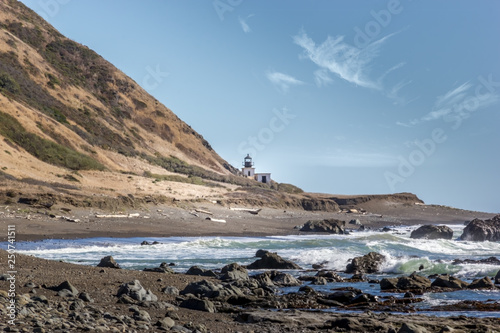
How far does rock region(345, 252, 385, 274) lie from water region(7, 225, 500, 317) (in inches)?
11.0

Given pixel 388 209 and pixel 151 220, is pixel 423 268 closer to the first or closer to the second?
pixel 151 220

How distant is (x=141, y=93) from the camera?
88.6m

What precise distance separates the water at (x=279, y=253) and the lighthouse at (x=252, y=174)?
59059mm

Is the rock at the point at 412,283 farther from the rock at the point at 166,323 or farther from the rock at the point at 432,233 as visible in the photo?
the rock at the point at 432,233

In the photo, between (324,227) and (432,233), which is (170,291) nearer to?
(324,227)

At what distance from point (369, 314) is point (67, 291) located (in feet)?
20.2

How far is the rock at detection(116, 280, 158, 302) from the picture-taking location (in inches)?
467

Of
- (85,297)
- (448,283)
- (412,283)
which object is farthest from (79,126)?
(85,297)

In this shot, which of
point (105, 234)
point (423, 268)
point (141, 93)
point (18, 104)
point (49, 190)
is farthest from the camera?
point (141, 93)

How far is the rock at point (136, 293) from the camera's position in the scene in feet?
38.9

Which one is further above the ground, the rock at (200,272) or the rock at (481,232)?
the rock at (481,232)

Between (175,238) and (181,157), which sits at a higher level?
(181,157)

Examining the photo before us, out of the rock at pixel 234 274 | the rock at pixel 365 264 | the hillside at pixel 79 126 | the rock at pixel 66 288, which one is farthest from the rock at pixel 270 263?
the hillside at pixel 79 126

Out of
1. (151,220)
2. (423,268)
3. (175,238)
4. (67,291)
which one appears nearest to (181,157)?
(151,220)
